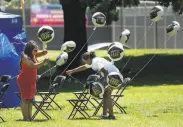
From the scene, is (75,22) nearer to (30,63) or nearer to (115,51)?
(115,51)

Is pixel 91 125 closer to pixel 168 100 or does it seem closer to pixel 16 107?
pixel 16 107

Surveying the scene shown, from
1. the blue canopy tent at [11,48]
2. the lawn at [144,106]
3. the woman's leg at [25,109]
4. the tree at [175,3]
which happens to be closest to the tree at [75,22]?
the tree at [175,3]

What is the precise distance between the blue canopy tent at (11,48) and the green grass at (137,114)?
69 cm

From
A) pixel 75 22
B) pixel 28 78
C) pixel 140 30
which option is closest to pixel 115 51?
pixel 28 78

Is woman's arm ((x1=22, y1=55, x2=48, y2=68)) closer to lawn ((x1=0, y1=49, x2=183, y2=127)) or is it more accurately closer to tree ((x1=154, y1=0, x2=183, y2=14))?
lawn ((x1=0, y1=49, x2=183, y2=127))

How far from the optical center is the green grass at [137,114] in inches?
528

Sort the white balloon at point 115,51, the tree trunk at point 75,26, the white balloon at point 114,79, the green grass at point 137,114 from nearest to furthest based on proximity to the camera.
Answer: the white balloon at point 114,79 < the green grass at point 137,114 < the white balloon at point 115,51 < the tree trunk at point 75,26

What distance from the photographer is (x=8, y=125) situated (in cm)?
1322

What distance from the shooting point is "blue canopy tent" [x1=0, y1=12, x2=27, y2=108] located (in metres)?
16.7

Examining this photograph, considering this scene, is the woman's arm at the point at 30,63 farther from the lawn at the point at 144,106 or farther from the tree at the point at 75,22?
the tree at the point at 75,22

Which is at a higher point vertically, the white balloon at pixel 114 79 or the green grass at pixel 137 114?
the white balloon at pixel 114 79

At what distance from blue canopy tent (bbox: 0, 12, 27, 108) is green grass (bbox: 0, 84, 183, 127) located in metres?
0.69

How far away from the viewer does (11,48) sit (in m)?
16.9

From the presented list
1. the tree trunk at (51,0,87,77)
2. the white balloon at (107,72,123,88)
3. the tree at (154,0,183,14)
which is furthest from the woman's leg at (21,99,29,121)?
the tree at (154,0,183,14)
